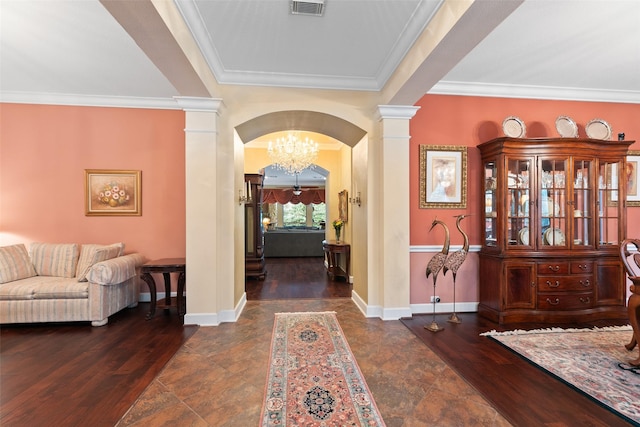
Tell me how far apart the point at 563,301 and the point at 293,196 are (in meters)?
9.91

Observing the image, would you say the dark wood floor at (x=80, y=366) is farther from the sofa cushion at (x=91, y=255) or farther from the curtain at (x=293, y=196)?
the curtain at (x=293, y=196)

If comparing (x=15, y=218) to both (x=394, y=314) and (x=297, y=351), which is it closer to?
(x=297, y=351)

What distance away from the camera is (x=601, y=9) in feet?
8.40

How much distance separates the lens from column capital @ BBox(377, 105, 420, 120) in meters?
3.64

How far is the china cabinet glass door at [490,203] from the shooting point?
149 inches

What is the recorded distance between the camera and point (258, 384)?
2287mm

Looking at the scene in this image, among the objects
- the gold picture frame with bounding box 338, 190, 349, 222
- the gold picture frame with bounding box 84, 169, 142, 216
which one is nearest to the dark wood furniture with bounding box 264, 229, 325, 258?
the gold picture frame with bounding box 338, 190, 349, 222

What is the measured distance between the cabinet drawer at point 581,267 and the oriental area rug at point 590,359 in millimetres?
651

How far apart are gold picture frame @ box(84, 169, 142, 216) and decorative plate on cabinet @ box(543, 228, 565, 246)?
18.1ft

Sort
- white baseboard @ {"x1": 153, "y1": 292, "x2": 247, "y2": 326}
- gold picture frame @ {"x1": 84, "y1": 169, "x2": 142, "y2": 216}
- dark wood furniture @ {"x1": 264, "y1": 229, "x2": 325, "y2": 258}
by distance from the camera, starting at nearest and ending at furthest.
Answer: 1. white baseboard @ {"x1": 153, "y1": 292, "x2": 247, "y2": 326}
2. gold picture frame @ {"x1": 84, "y1": 169, "x2": 142, "y2": 216}
3. dark wood furniture @ {"x1": 264, "y1": 229, "x2": 325, "y2": 258}

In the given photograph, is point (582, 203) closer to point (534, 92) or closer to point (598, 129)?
point (598, 129)

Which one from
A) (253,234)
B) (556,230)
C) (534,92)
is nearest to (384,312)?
(556,230)

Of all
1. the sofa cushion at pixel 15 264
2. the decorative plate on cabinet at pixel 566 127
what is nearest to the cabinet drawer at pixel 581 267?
the decorative plate on cabinet at pixel 566 127

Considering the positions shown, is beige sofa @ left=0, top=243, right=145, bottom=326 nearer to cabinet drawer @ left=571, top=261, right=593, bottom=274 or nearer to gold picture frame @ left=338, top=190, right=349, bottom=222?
gold picture frame @ left=338, top=190, right=349, bottom=222
